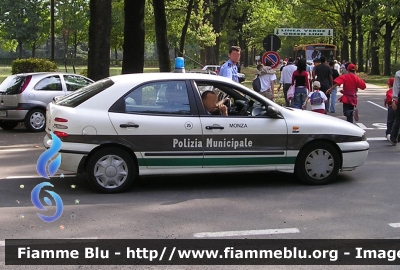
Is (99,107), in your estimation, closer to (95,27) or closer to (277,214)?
(277,214)

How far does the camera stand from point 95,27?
16.5 meters

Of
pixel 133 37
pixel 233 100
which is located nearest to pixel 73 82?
pixel 133 37

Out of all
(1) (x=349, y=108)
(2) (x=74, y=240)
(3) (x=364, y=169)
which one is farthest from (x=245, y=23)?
(2) (x=74, y=240)

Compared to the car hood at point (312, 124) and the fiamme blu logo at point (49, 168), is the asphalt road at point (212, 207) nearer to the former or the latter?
the fiamme blu logo at point (49, 168)

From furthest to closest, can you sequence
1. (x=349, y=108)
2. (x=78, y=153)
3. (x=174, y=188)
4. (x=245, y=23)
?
1. (x=245, y=23)
2. (x=349, y=108)
3. (x=174, y=188)
4. (x=78, y=153)

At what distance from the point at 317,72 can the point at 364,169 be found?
25.4 feet

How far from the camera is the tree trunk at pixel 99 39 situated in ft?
53.7

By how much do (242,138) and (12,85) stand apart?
8.99 meters

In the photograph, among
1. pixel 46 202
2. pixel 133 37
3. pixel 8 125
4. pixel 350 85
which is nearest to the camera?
pixel 46 202

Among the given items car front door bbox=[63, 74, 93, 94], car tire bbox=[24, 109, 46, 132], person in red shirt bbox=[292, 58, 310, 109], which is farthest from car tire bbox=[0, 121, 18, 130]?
person in red shirt bbox=[292, 58, 310, 109]

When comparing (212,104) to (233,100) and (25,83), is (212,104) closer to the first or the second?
(233,100)

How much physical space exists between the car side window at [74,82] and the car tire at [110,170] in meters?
8.21

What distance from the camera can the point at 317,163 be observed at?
27.1ft

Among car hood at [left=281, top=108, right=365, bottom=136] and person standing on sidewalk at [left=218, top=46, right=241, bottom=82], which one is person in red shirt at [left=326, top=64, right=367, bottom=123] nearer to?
person standing on sidewalk at [left=218, top=46, right=241, bottom=82]
